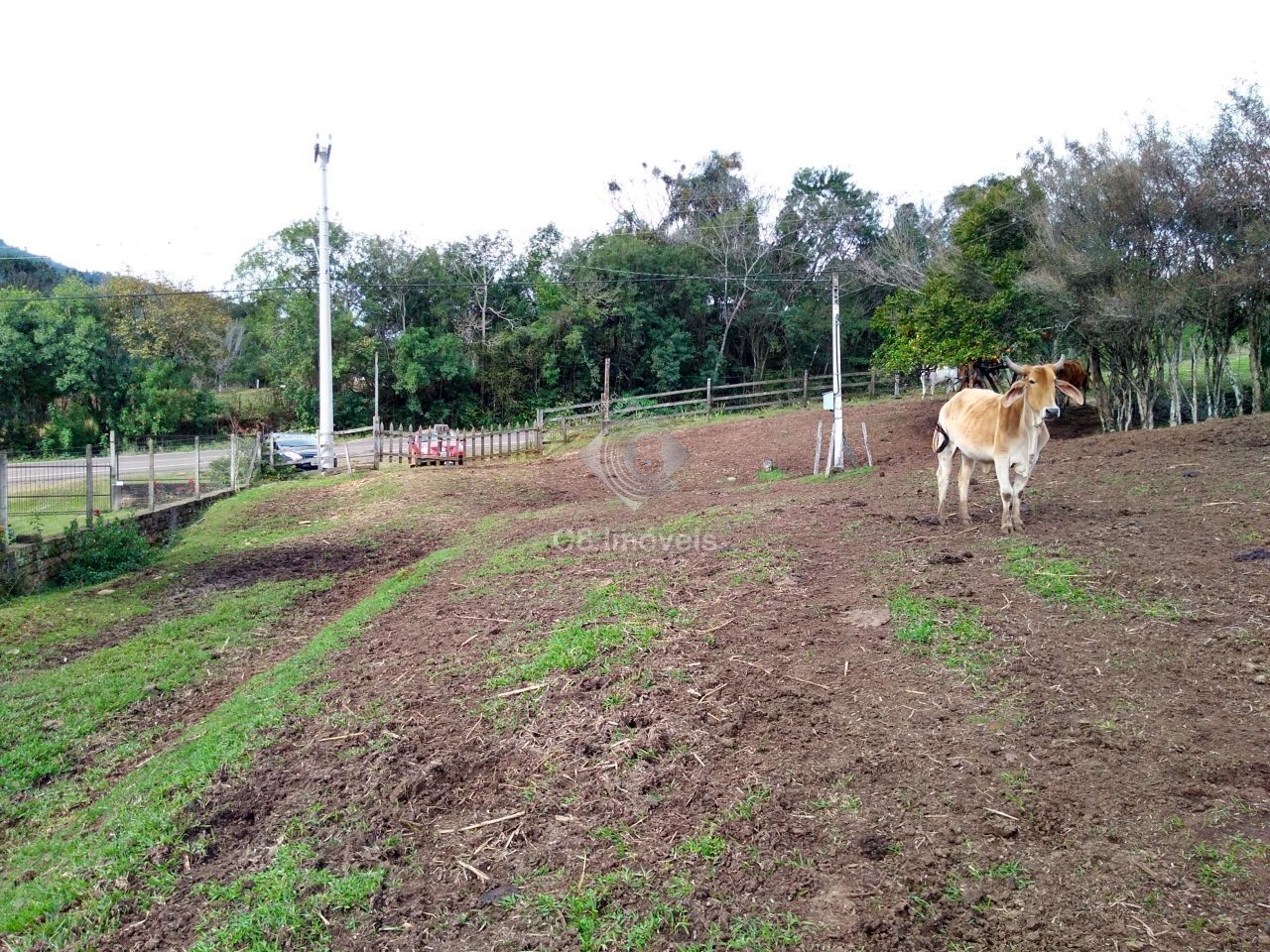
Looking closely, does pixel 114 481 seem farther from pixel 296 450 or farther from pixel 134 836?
pixel 296 450

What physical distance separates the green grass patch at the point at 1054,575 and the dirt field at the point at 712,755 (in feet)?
0.14

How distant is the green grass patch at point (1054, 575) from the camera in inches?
245

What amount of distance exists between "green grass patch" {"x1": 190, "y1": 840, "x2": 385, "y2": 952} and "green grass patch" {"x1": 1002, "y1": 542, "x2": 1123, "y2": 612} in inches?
198

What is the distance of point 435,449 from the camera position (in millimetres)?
24719

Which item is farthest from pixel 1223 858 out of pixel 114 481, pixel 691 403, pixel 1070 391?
pixel 691 403

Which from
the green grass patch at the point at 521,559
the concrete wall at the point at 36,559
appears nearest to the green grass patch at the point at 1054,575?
the green grass patch at the point at 521,559

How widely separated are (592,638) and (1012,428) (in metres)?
4.76

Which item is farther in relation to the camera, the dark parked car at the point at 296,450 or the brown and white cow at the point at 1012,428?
the dark parked car at the point at 296,450

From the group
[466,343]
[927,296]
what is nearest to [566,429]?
[466,343]

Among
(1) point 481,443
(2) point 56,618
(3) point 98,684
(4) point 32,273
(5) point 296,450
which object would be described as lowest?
(3) point 98,684

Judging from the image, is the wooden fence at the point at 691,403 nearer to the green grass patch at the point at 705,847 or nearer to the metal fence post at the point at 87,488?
the metal fence post at the point at 87,488

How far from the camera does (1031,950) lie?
3.04 metres

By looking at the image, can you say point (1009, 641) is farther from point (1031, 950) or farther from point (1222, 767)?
point (1031, 950)

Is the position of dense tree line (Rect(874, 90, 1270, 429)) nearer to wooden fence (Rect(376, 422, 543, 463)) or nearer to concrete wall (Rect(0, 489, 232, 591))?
wooden fence (Rect(376, 422, 543, 463))
